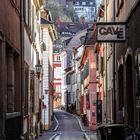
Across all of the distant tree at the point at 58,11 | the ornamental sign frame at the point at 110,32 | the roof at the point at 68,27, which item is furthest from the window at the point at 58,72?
the ornamental sign frame at the point at 110,32

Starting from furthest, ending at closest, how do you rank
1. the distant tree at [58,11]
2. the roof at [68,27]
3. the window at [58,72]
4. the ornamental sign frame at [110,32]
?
the distant tree at [58,11] < the roof at [68,27] < the window at [58,72] < the ornamental sign frame at [110,32]

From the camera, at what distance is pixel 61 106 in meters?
122

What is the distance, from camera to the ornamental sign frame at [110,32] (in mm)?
18250

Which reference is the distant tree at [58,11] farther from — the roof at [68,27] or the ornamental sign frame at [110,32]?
the ornamental sign frame at [110,32]

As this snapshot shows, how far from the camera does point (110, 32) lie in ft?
60.3

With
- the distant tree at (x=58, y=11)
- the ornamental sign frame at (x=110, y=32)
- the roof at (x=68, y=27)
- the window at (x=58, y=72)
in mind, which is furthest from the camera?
the distant tree at (x=58, y=11)

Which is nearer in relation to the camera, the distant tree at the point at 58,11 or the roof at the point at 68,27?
the roof at the point at 68,27

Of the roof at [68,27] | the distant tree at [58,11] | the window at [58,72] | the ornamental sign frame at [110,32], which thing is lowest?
the ornamental sign frame at [110,32]

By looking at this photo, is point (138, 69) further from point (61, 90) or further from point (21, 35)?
point (61, 90)

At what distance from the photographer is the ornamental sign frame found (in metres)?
→ 18.2

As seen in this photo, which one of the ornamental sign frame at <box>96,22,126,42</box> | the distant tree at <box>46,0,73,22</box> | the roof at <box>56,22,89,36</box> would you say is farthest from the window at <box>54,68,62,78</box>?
the ornamental sign frame at <box>96,22,126,42</box>

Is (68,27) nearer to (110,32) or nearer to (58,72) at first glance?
(58,72)

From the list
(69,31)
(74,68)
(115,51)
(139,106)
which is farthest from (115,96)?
(69,31)

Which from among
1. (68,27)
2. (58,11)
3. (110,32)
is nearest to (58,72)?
(68,27)
